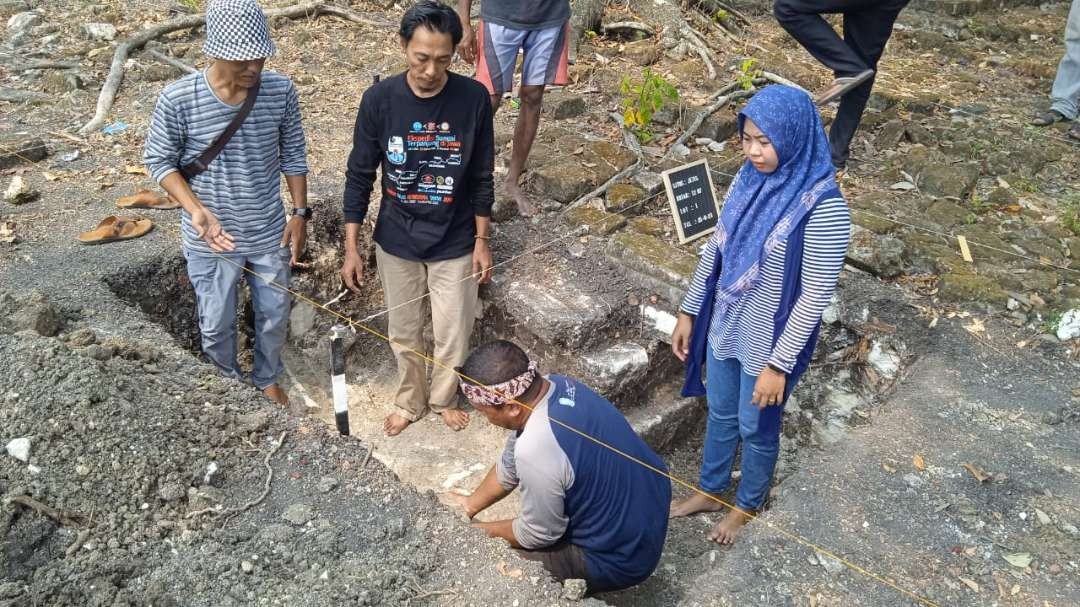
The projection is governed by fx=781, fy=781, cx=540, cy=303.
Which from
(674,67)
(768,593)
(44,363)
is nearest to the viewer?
(768,593)

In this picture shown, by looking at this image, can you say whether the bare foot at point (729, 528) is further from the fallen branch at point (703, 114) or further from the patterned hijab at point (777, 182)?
the fallen branch at point (703, 114)

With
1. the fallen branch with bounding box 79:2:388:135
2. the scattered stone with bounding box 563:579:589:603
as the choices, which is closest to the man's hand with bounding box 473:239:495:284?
the scattered stone with bounding box 563:579:589:603

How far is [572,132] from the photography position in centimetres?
559

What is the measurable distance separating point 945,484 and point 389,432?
2634 mm

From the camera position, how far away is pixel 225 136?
10.3ft

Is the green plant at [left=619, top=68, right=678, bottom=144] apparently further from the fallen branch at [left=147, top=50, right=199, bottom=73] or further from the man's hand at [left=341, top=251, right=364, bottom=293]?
the fallen branch at [left=147, top=50, right=199, bottom=73]

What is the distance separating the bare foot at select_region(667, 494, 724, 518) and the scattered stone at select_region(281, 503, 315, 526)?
5.55 feet

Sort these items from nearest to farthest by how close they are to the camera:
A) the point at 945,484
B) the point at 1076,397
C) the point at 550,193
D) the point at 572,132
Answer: the point at 945,484, the point at 1076,397, the point at 550,193, the point at 572,132

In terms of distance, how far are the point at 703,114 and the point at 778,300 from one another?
323 cm

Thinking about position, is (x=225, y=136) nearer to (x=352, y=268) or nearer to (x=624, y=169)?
(x=352, y=268)

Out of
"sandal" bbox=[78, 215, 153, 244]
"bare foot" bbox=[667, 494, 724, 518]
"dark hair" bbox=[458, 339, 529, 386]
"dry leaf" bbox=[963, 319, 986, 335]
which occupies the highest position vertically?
"dark hair" bbox=[458, 339, 529, 386]

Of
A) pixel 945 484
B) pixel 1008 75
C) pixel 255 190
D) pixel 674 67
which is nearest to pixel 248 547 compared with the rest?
pixel 255 190

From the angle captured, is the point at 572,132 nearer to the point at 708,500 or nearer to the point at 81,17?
the point at 708,500

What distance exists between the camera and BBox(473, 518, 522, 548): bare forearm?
2.93 metres
